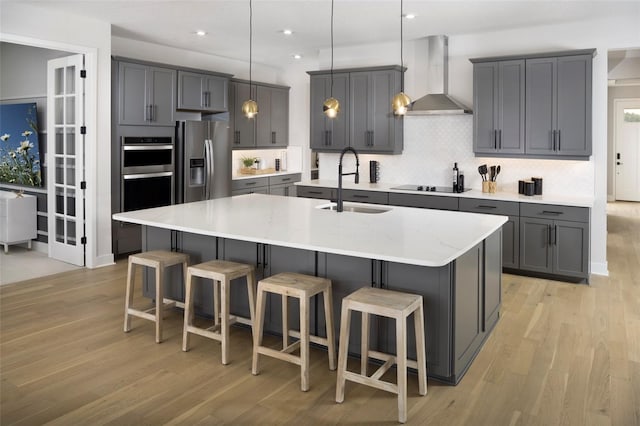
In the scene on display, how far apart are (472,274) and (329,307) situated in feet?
3.17

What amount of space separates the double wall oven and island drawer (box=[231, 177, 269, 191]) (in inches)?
47.3

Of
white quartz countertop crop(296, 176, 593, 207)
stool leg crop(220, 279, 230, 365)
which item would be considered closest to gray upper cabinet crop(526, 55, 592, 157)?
white quartz countertop crop(296, 176, 593, 207)

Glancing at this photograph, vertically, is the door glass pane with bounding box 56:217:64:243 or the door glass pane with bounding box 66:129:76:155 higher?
→ the door glass pane with bounding box 66:129:76:155

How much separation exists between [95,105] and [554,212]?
512 cm

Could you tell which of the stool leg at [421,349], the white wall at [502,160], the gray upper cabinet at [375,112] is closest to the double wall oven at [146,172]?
the gray upper cabinet at [375,112]

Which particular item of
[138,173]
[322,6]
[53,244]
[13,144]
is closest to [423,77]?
[322,6]

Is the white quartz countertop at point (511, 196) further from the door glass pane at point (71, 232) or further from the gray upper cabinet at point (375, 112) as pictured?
the door glass pane at point (71, 232)

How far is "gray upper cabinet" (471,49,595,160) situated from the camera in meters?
5.59

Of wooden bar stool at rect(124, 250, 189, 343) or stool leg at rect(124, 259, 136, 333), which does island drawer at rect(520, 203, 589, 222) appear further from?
stool leg at rect(124, 259, 136, 333)

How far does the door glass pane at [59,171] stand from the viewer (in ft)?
20.7

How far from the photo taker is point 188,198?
7062 mm

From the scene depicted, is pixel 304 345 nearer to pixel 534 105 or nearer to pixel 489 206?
pixel 489 206

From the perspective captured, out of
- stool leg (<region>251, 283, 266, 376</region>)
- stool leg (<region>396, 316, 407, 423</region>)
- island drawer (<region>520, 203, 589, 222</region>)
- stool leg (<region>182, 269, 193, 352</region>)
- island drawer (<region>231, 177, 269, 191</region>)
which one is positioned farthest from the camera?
island drawer (<region>231, 177, 269, 191</region>)

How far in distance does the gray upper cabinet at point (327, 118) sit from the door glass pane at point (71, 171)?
10.1 ft
